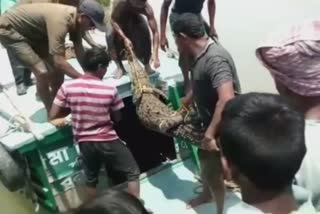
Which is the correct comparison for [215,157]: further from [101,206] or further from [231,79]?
[101,206]

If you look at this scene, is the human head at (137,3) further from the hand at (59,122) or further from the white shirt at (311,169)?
the white shirt at (311,169)

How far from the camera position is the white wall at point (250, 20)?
314 inches

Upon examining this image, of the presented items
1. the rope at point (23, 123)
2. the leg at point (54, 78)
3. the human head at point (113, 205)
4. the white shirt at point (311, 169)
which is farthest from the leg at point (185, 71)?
the human head at point (113, 205)

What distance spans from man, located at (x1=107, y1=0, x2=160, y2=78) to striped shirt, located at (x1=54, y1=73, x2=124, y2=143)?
1.02m

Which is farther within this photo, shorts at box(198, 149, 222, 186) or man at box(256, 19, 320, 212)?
shorts at box(198, 149, 222, 186)

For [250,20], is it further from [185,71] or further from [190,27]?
[190,27]

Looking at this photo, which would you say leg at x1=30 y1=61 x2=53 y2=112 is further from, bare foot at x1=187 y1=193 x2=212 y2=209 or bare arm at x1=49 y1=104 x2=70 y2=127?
bare foot at x1=187 y1=193 x2=212 y2=209

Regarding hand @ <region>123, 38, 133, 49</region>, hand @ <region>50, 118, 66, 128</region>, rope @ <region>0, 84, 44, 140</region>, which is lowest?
rope @ <region>0, 84, 44, 140</region>

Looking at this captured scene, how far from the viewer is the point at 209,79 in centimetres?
411

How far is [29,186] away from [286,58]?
10.7ft

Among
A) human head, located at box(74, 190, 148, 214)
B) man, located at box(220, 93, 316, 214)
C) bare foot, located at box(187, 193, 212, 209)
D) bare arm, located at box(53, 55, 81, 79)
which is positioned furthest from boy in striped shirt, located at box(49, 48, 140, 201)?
human head, located at box(74, 190, 148, 214)

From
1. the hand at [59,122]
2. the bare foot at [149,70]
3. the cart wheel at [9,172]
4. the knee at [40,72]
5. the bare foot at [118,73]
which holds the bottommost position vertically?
the cart wheel at [9,172]

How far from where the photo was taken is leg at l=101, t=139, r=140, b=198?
4844mm

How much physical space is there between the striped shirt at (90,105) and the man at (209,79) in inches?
24.1
